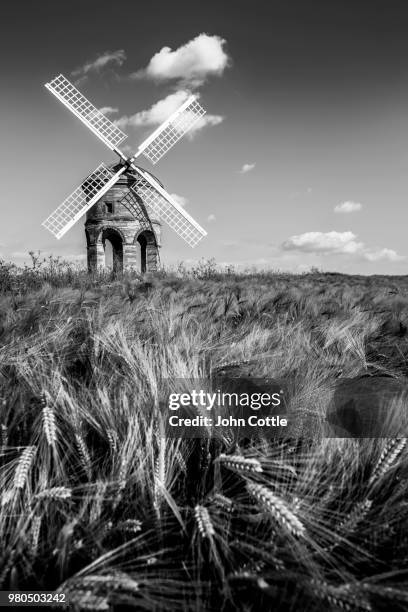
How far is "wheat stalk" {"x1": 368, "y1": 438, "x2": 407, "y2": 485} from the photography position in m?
1.15

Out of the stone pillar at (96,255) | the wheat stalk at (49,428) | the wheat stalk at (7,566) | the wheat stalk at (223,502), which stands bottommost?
the wheat stalk at (7,566)

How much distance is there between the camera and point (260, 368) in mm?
2129

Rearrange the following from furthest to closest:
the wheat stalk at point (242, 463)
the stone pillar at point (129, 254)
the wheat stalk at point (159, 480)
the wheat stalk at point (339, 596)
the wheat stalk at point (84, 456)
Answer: the stone pillar at point (129, 254), the wheat stalk at point (84, 456), the wheat stalk at point (159, 480), the wheat stalk at point (242, 463), the wheat stalk at point (339, 596)

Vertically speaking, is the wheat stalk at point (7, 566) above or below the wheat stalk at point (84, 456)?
below

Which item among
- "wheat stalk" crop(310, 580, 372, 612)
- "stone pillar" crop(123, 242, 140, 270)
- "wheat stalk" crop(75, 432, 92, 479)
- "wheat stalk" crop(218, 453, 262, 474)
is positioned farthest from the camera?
"stone pillar" crop(123, 242, 140, 270)

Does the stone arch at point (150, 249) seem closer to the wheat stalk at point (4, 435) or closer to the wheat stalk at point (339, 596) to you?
the wheat stalk at point (4, 435)

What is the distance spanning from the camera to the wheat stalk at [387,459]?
115 centimetres

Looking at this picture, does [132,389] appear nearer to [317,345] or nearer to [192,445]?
[192,445]

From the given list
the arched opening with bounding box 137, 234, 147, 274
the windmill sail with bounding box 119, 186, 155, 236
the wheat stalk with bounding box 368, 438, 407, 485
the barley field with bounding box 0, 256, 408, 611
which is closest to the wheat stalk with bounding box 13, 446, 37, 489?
the barley field with bounding box 0, 256, 408, 611

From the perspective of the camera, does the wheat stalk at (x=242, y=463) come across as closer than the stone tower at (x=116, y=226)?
Yes

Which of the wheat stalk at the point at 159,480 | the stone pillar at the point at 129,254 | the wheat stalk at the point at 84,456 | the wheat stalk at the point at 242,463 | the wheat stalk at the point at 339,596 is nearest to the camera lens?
the wheat stalk at the point at 339,596

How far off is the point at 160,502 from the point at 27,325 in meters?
1.91

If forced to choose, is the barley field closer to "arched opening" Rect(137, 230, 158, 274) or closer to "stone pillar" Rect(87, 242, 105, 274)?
"stone pillar" Rect(87, 242, 105, 274)

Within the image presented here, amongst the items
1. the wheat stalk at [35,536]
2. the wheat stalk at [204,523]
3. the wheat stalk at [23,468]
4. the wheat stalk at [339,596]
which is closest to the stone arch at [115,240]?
the wheat stalk at [23,468]
